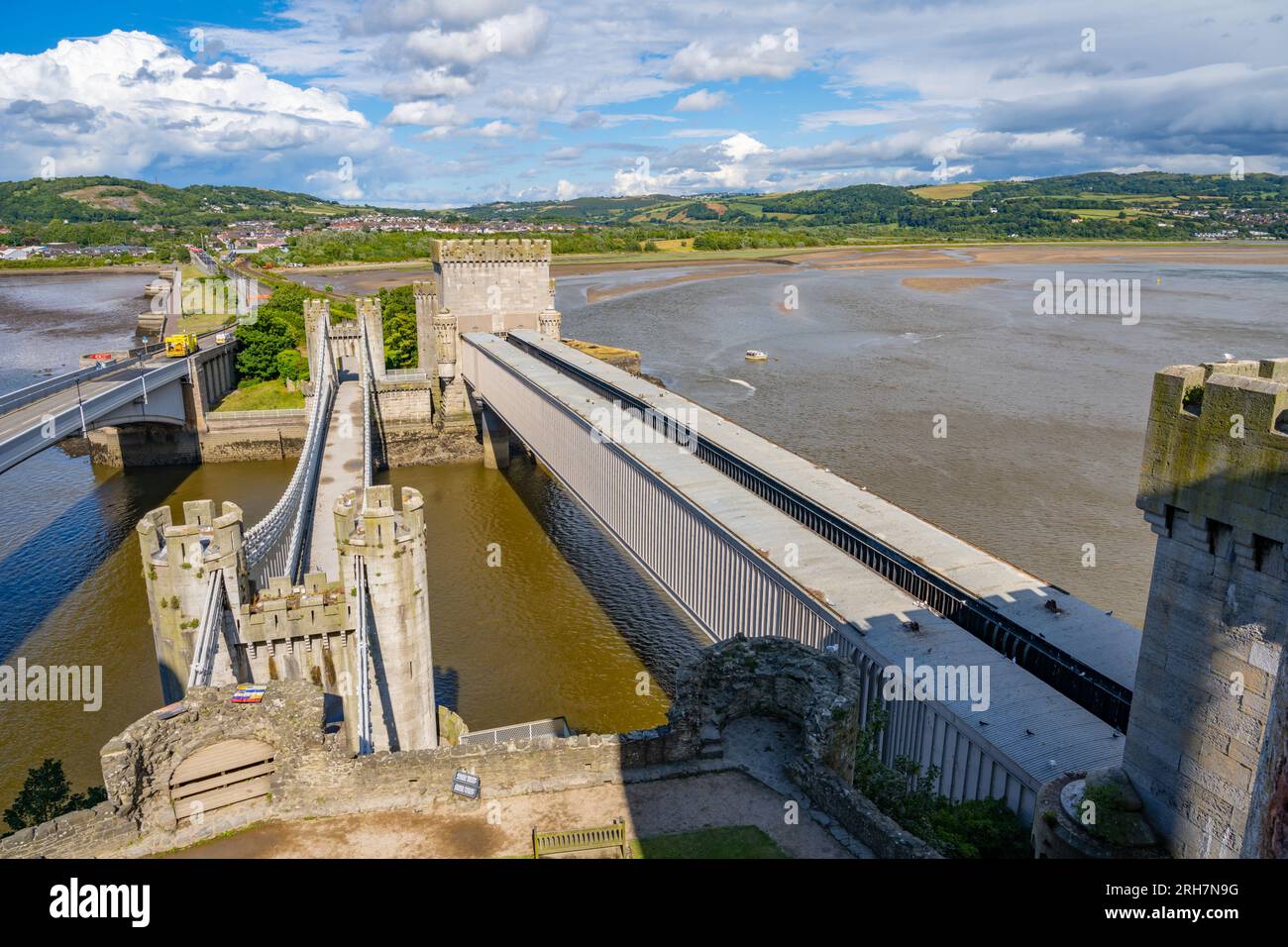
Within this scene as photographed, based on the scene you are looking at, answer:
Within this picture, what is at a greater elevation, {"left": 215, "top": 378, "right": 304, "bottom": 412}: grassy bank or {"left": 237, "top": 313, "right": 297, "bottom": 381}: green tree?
{"left": 237, "top": 313, "right": 297, "bottom": 381}: green tree

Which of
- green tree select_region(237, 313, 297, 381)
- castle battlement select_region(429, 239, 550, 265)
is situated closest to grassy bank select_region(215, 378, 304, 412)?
green tree select_region(237, 313, 297, 381)

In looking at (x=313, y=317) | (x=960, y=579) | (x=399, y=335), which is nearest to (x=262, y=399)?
(x=313, y=317)

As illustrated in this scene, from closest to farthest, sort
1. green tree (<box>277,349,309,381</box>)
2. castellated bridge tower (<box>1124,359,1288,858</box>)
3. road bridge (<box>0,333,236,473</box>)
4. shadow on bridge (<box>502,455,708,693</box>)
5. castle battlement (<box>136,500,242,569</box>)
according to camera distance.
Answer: castellated bridge tower (<box>1124,359,1288,858</box>)
castle battlement (<box>136,500,242,569</box>)
shadow on bridge (<box>502,455,708,693</box>)
road bridge (<box>0,333,236,473</box>)
green tree (<box>277,349,309,381</box>)

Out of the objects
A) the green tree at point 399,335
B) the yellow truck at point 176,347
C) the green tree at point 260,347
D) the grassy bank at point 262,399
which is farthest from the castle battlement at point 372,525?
the green tree at point 260,347

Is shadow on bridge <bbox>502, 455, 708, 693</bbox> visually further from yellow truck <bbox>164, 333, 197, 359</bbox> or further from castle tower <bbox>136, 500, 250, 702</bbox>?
yellow truck <bbox>164, 333, 197, 359</bbox>

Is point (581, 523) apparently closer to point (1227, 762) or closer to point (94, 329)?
point (1227, 762)
